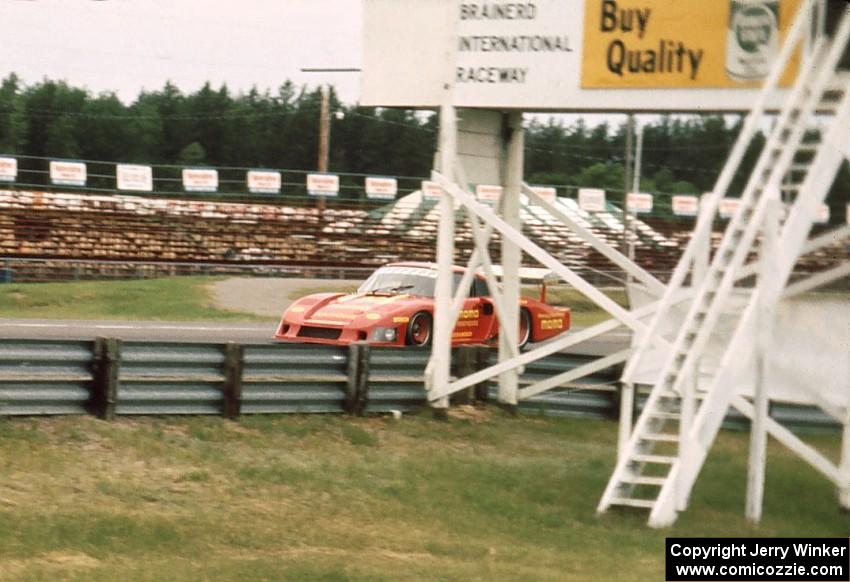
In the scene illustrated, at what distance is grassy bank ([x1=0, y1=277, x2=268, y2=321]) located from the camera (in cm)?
3353

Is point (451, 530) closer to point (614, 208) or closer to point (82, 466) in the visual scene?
point (82, 466)

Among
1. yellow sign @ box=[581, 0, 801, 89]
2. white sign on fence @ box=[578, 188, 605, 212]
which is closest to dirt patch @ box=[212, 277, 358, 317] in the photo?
white sign on fence @ box=[578, 188, 605, 212]

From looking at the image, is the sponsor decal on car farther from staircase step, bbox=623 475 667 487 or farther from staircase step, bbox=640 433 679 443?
staircase step, bbox=623 475 667 487

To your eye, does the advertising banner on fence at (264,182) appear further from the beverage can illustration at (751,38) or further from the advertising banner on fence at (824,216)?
the advertising banner on fence at (824,216)

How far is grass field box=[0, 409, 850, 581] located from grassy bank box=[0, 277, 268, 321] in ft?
65.4

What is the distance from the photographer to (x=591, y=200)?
2076 inches

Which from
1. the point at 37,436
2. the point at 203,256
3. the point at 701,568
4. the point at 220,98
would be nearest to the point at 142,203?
the point at 203,256

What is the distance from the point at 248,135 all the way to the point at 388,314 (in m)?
56.8

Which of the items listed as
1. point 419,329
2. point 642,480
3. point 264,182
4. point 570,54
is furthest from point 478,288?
point 264,182

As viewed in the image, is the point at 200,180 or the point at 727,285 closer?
the point at 727,285

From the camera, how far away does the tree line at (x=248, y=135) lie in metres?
58.0

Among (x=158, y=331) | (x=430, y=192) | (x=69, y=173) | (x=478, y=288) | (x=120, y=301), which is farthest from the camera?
(x=430, y=192)

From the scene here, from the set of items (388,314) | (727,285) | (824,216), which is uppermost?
(824,216)

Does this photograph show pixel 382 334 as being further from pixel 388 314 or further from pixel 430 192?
pixel 430 192
